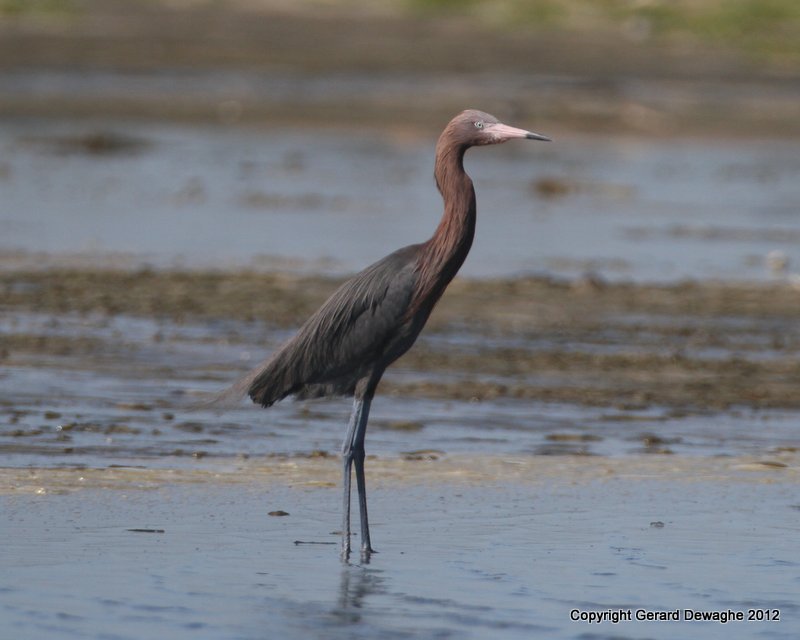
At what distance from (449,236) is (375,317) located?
0.48 meters

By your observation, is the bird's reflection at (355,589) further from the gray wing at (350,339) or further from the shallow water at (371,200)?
the shallow water at (371,200)

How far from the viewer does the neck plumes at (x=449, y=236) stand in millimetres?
7391

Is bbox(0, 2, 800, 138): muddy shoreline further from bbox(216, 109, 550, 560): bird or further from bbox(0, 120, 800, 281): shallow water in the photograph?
bbox(216, 109, 550, 560): bird

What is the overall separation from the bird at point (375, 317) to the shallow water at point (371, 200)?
6.89 meters

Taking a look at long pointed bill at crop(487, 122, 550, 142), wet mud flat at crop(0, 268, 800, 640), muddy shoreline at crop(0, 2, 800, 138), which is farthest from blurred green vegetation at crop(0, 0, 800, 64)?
long pointed bill at crop(487, 122, 550, 142)

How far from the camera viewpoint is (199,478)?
26.5ft

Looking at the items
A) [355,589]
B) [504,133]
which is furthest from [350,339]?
[355,589]

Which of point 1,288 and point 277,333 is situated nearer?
point 277,333

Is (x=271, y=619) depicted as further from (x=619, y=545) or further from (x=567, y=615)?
(x=619, y=545)

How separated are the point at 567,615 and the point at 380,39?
38.4 meters

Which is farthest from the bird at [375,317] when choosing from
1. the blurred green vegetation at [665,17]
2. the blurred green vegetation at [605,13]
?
the blurred green vegetation at [665,17]

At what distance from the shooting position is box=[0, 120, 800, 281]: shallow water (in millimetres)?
15562

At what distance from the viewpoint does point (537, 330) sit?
1217cm

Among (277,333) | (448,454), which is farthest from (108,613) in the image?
(277,333)
